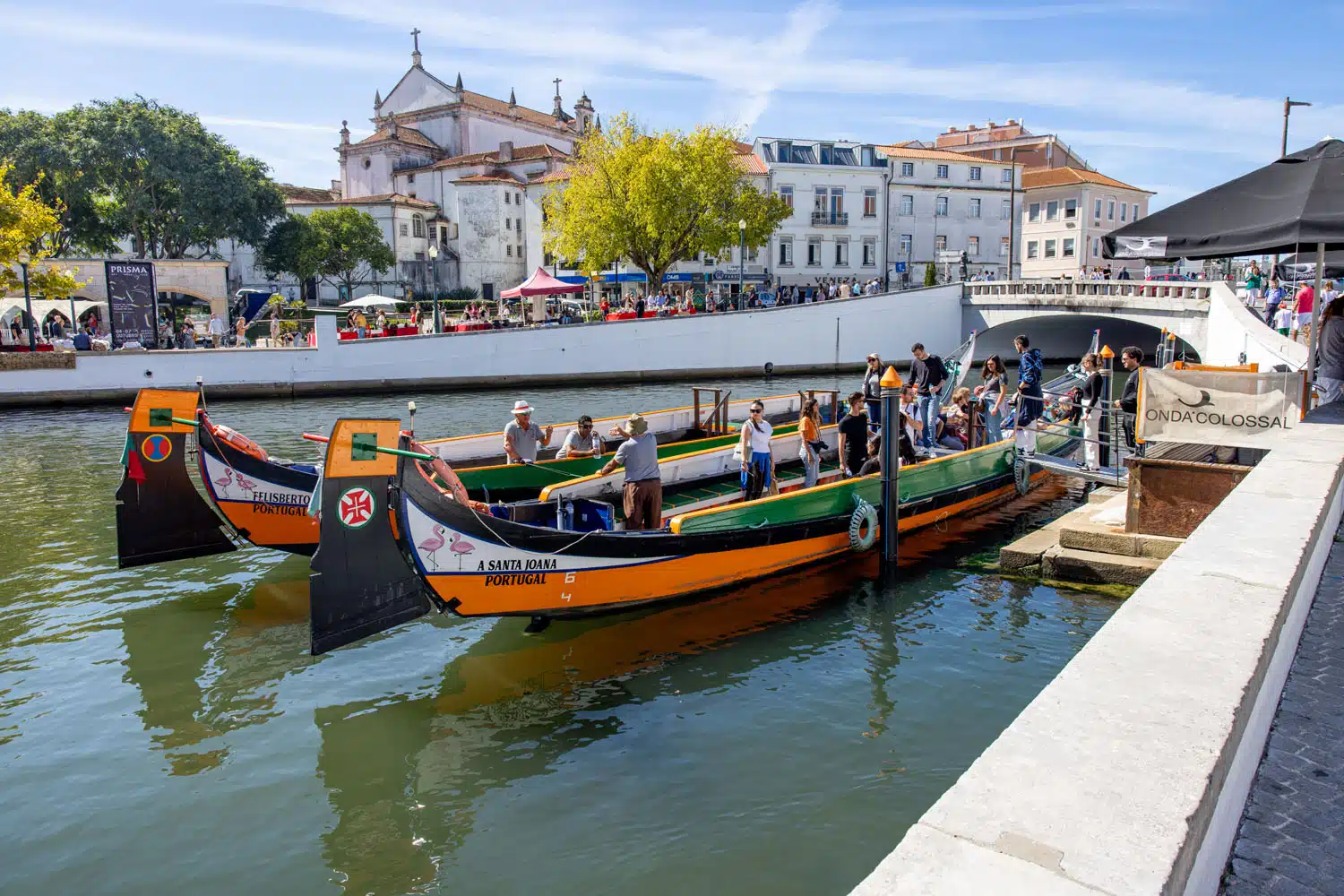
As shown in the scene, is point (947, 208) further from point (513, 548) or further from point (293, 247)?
point (513, 548)

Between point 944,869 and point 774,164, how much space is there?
189 feet

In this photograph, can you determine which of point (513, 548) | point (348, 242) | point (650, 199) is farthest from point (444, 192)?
point (513, 548)

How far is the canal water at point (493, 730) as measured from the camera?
6.46m

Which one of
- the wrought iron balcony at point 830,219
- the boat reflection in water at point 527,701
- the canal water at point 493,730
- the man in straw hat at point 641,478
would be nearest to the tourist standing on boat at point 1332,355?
the canal water at point 493,730

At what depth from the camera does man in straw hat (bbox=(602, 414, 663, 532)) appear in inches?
434

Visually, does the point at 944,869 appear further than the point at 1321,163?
No

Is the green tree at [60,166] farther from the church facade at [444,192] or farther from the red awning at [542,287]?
the red awning at [542,287]

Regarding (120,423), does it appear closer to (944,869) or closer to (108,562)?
(108,562)

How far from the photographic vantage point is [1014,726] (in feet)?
9.74

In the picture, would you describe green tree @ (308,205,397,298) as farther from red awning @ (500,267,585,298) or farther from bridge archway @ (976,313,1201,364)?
bridge archway @ (976,313,1201,364)

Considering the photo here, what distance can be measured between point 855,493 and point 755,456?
1448 mm

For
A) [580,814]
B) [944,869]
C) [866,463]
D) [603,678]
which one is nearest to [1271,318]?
[866,463]

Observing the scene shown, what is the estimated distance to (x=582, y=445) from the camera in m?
14.6

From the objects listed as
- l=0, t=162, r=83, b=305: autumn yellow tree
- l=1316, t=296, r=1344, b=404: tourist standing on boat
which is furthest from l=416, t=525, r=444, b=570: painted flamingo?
l=0, t=162, r=83, b=305: autumn yellow tree
